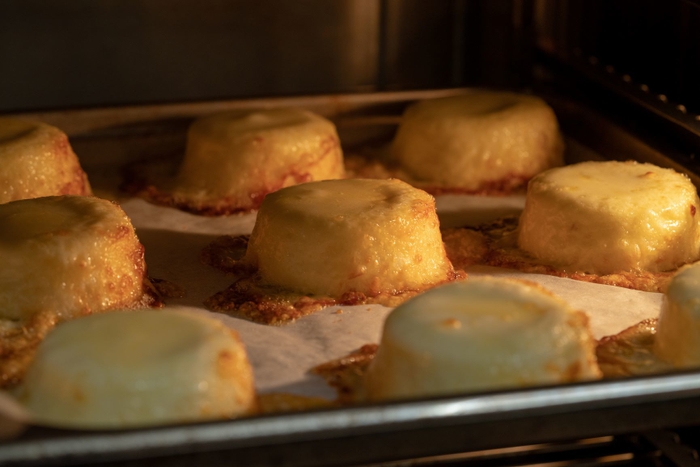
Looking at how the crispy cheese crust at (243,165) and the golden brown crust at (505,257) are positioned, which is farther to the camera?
the crispy cheese crust at (243,165)

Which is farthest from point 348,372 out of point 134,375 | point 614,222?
point 614,222

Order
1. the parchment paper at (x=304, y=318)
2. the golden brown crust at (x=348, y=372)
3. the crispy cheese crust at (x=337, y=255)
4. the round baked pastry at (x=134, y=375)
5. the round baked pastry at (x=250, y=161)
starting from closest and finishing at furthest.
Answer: the round baked pastry at (x=134, y=375)
the golden brown crust at (x=348, y=372)
the parchment paper at (x=304, y=318)
the crispy cheese crust at (x=337, y=255)
the round baked pastry at (x=250, y=161)

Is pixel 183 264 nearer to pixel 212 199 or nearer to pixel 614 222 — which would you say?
pixel 212 199

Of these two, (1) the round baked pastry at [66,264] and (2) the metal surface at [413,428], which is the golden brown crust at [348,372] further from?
(1) the round baked pastry at [66,264]

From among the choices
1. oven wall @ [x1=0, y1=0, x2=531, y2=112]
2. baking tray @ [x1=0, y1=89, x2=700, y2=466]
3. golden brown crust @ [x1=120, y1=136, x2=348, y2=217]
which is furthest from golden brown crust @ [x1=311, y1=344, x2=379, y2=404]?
oven wall @ [x1=0, y1=0, x2=531, y2=112]

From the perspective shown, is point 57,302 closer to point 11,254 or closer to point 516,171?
point 11,254

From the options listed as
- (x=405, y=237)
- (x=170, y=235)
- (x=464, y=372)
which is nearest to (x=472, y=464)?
(x=464, y=372)

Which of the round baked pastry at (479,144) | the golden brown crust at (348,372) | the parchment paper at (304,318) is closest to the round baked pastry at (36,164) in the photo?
the parchment paper at (304,318)

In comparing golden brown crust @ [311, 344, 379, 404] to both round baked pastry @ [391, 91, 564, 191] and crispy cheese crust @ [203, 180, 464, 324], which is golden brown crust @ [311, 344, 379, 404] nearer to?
crispy cheese crust @ [203, 180, 464, 324]
